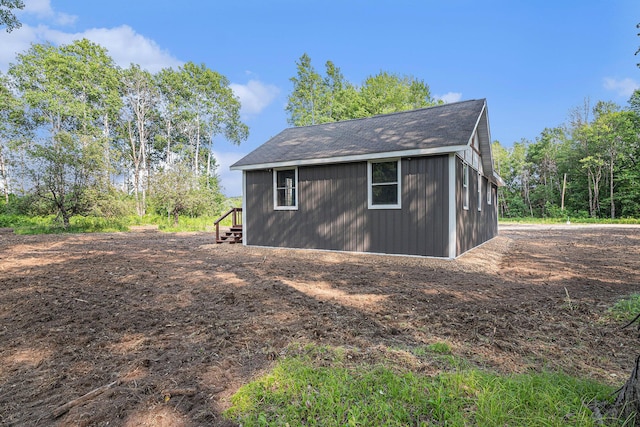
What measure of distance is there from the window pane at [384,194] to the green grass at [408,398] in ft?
20.9

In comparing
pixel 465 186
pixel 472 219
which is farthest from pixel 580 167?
pixel 465 186

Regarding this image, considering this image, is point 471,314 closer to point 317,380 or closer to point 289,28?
point 317,380

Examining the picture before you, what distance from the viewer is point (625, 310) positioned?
3.79 metres

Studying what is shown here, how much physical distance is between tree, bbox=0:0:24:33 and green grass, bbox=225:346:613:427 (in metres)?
14.7

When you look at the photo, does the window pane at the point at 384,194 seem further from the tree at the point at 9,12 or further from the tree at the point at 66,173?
the tree at the point at 66,173

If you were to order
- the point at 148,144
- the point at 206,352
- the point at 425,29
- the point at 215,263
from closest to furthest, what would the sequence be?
the point at 206,352 → the point at 215,263 → the point at 425,29 → the point at 148,144

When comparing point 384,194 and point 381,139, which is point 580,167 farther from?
point 384,194

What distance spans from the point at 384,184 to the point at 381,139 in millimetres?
1507

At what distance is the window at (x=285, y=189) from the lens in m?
10.1

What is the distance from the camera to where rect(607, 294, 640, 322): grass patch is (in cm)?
359

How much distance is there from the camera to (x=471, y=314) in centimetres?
384

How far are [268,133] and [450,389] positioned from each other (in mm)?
33882

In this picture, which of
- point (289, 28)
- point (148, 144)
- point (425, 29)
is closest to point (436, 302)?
point (425, 29)

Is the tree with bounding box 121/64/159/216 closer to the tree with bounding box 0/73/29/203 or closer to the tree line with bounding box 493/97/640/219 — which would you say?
the tree with bounding box 0/73/29/203
